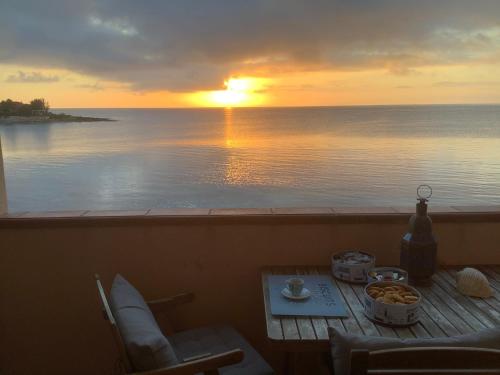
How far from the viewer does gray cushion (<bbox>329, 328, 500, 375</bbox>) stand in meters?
1.07

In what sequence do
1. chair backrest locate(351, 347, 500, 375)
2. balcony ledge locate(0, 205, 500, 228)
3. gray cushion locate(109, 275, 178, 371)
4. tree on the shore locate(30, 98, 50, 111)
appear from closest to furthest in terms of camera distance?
chair backrest locate(351, 347, 500, 375)
gray cushion locate(109, 275, 178, 371)
balcony ledge locate(0, 205, 500, 228)
tree on the shore locate(30, 98, 50, 111)

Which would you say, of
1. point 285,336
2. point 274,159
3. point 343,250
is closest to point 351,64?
point 274,159

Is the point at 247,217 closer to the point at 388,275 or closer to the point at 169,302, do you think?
the point at 169,302

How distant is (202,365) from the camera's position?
1324 mm

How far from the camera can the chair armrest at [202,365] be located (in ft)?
4.07

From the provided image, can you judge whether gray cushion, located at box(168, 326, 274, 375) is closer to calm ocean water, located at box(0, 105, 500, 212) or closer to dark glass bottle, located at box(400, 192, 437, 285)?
dark glass bottle, located at box(400, 192, 437, 285)

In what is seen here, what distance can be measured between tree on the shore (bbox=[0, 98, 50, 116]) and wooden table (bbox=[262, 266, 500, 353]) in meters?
3.06

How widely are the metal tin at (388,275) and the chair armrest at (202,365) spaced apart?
64cm

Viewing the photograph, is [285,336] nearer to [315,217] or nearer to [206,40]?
[315,217]

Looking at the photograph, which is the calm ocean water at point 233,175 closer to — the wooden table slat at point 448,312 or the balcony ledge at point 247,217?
the balcony ledge at point 247,217

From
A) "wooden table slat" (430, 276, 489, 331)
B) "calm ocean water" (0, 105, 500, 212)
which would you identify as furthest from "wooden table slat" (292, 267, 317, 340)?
"calm ocean water" (0, 105, 500, 212)

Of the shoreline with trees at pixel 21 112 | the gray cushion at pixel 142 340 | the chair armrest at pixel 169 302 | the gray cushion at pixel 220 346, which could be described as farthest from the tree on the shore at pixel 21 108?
the gray cushion at pixel 142 340

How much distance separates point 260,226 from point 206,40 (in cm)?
268

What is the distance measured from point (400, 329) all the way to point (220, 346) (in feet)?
2.56
